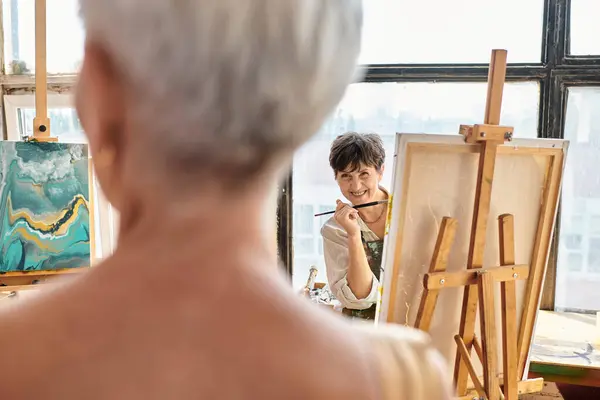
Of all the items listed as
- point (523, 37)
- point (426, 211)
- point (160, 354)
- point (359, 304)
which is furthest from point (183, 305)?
point (523, 37)

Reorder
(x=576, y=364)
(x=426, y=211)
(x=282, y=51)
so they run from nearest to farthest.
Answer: (x=282, y=51), (x=426, y=211), (x=576, y=364)

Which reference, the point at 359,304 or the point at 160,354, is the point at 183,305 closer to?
the point at 160,354

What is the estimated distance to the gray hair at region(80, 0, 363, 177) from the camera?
337 mm

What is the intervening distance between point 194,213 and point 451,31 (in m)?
2.15

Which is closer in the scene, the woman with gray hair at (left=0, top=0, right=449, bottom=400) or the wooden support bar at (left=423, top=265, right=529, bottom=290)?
the woman with gray hair at (left=0, top=0, right=449, bottom=400)

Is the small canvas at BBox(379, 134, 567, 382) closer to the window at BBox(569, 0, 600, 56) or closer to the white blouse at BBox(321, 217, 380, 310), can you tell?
the white blouse at BBox(321, 217, 380, 310)

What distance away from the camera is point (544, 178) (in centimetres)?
160

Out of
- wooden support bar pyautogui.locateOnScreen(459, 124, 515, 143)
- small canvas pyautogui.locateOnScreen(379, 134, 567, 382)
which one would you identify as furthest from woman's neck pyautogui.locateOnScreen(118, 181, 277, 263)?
wooden support bar pyautogui.locateOnScreen(459, 124, 515, 143)

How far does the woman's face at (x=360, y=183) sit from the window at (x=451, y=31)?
27.8 inches

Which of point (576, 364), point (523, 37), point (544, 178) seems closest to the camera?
point (544, 178)

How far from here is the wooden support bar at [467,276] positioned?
147 centimetres

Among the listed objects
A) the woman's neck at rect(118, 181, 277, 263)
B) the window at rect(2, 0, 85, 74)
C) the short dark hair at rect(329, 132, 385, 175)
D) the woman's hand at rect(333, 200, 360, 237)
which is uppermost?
the window at rect(2, 0, 85, 74)

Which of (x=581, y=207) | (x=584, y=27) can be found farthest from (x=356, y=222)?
(x=584, y=27)

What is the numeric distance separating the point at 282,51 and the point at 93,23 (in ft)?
0.37
